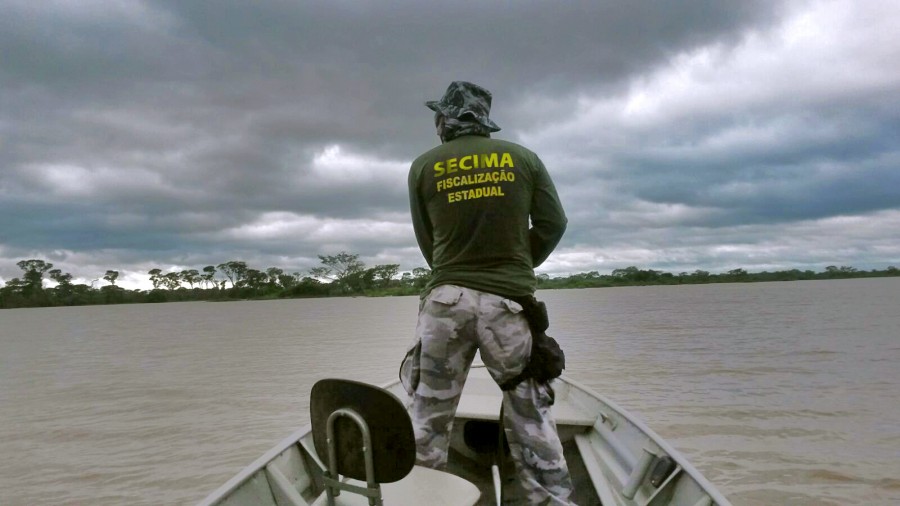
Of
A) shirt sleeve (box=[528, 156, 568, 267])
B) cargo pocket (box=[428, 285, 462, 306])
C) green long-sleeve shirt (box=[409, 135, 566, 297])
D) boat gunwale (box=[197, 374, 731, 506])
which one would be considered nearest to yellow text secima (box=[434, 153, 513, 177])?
green long-sleeve shirt (box=[409, 135, 566, 297])

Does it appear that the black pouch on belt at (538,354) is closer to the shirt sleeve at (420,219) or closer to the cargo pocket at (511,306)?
the cargo pocket at (511,306)

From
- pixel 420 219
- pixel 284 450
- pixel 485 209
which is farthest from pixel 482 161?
pixel 284 450

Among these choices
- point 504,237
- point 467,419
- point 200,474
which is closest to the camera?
point 504,237

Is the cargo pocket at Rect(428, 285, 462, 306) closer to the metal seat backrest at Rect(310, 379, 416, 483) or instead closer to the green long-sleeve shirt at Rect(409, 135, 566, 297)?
the green long-sleeve shirt at Rect(409, 135, 566, 297)

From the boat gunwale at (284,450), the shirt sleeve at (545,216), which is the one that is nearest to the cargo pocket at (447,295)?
the shirt sleeve at (545,216)

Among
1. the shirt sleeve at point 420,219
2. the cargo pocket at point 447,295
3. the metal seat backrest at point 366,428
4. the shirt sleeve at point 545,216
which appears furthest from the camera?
the shirt sleeve at point 420,219

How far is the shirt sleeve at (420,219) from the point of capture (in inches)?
136

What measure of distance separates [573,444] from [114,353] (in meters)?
24.4

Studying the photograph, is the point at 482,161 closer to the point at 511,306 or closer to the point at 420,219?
the point at 420,219

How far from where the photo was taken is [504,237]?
316cm

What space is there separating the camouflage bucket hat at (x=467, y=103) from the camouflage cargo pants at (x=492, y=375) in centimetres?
97

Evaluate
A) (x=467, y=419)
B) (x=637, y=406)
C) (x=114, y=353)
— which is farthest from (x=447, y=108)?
(x=114, y=353)

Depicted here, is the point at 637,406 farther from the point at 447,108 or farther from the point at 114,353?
the point at 114,353

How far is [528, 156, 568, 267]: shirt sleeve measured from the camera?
3357 mm
